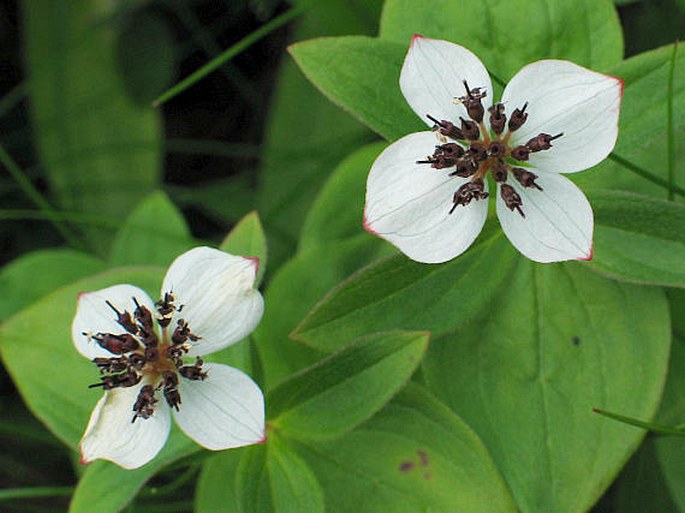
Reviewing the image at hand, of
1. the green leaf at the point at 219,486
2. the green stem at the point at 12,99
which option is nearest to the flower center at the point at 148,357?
the green leaf at the point at 219,486

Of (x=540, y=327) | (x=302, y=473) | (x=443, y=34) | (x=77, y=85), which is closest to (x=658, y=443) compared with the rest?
(x=540, y=327)

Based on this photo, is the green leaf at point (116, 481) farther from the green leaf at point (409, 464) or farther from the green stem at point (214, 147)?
the green stem at point (214, 147)

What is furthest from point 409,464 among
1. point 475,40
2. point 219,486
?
point 475,40

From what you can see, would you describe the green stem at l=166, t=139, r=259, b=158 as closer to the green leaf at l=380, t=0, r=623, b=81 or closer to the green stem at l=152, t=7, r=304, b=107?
the green stem at l=152, t=7, r=304, b=107

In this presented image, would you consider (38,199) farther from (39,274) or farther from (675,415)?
(675,415)

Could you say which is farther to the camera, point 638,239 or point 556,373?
point 556,373

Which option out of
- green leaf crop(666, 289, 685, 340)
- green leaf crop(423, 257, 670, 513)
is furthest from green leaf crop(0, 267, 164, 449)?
green leaf crop(666, 289, 685, 340)
